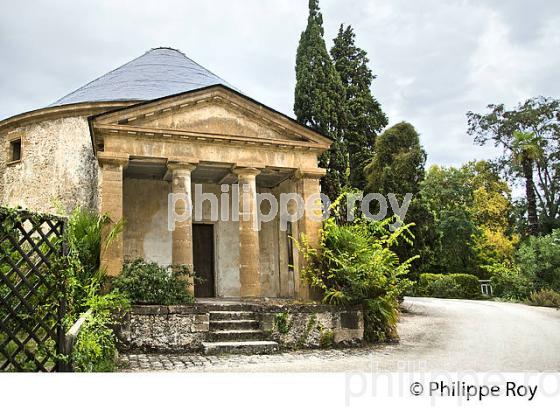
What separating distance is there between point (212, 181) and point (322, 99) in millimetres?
7026

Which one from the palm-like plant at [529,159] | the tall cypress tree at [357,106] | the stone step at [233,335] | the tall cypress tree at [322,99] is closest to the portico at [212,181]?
the stone step at [233,335]

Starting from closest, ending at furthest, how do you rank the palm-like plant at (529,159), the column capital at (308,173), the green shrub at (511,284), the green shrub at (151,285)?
the green shrub at (151,285), the column capital at (308,173), the green shrub at (511,284), the palm-like plant at (529,159)

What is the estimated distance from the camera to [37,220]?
566cm

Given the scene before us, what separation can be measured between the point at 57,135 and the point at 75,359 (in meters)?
13.0

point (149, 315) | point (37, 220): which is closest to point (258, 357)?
point (149, 315)

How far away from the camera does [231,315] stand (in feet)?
35.3

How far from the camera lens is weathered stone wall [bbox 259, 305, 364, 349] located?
1045 centimetres

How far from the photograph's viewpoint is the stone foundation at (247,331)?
970cm

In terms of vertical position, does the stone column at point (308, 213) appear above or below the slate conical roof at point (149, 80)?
below

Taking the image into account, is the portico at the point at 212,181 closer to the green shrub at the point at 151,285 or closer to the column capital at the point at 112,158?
the column capital at the point at 112,158

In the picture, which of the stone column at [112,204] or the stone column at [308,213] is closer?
the stone column at [112,204]

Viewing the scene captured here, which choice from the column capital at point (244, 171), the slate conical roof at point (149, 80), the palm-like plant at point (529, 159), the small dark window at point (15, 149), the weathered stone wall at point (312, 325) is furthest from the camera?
the palm-like plant at point (529, 159)

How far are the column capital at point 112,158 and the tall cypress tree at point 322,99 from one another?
901cm

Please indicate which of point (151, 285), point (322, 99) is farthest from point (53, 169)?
point (322, 99)
